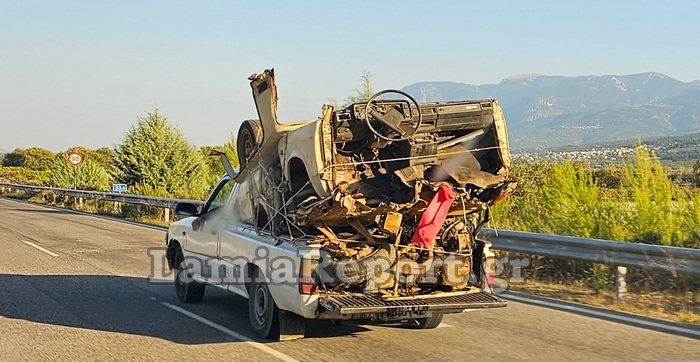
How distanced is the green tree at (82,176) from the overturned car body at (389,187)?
39.6 m

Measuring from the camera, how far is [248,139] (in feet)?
29.7

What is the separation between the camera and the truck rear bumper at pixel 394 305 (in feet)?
23.9

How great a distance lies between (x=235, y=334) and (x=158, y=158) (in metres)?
28.7

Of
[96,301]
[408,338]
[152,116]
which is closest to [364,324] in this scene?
[408,338]

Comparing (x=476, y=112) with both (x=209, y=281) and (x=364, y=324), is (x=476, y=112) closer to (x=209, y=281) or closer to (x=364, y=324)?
(x=364, y=324)

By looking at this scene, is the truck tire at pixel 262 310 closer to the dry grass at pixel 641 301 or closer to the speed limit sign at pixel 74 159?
the dry grass at pixel 641 301

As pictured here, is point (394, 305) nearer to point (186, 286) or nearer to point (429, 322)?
point (429, 322)

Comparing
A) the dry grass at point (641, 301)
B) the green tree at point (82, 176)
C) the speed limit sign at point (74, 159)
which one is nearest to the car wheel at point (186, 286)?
the dry grass at point (641, 301)

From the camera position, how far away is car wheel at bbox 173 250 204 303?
1054 centimetres

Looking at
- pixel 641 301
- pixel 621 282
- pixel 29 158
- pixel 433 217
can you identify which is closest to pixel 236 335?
pixel 433 217

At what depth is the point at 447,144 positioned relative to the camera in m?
7.88

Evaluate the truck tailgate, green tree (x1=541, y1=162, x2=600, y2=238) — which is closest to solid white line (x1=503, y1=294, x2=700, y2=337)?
the truck tailgate

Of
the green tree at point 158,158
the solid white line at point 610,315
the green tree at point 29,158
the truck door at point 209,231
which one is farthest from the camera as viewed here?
the green tree at point 29,158

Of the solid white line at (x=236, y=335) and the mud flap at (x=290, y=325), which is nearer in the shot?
the solid white line at (x=236, y=335)
